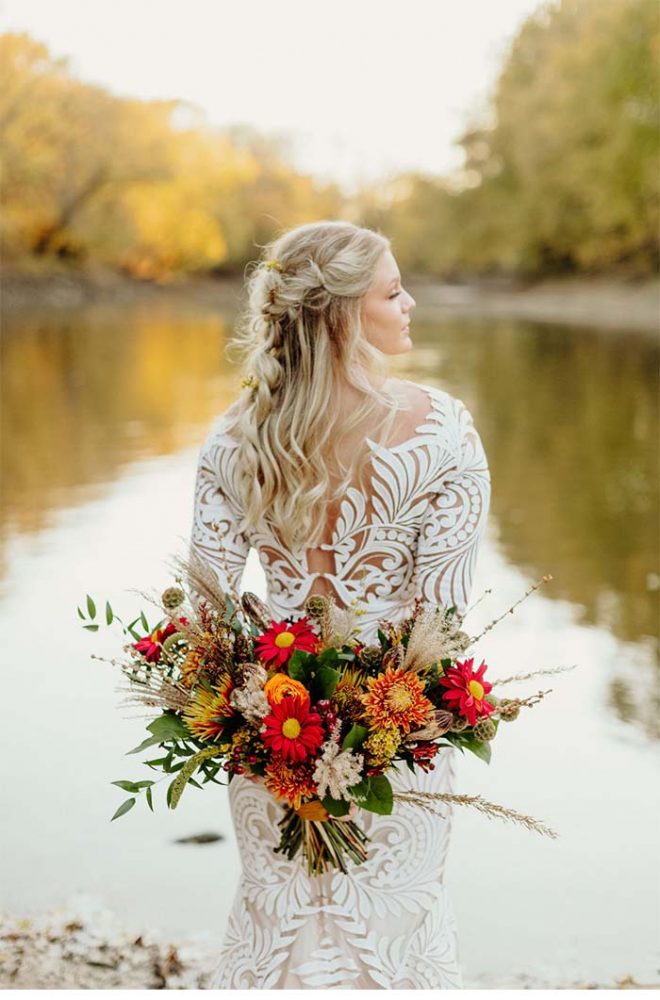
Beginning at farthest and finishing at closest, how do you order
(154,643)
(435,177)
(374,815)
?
(435,177) < (374,815) < (154,643)

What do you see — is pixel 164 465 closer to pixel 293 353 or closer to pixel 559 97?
pixel 293 353

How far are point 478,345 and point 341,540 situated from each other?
88.3 ft

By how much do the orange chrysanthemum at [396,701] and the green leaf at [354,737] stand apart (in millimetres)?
21

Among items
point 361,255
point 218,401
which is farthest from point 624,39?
point 361,255

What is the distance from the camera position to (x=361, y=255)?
2.32 m

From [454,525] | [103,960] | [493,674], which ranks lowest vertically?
[493,674]

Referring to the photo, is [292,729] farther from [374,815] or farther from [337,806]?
[374,815]

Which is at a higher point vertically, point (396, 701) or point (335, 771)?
point (396, 701)

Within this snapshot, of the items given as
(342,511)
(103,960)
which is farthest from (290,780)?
(103,960)

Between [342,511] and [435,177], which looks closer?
[342,511]

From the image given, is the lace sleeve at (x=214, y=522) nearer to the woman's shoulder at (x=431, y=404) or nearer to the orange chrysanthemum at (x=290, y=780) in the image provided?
the woman's shoulder at (x=431, y=404)

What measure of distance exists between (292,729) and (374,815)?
1.70ft

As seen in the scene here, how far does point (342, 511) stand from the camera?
2.43 m

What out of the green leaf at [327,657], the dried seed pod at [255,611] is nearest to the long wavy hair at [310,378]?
the dried seed pod at [255,611]
